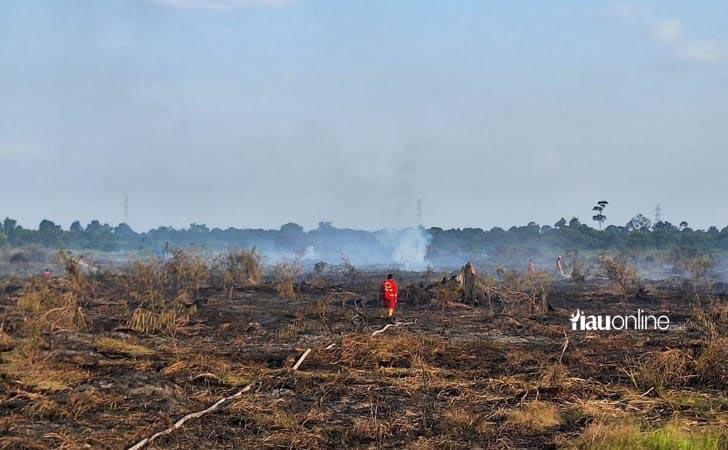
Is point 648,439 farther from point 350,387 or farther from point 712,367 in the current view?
point 350,387

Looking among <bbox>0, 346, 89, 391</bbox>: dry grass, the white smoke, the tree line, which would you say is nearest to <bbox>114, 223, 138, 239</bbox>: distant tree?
the tree line

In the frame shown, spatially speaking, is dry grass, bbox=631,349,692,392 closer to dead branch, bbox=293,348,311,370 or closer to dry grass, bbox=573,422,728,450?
dry grass, bbox=573,422,728,450

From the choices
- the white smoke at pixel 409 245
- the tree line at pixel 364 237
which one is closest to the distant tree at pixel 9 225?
the tree line at pixel 364 237

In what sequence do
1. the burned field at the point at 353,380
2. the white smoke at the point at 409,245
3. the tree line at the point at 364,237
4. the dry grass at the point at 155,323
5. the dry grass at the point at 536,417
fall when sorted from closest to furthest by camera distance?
the burned field at the point at 353,380, the dry grass at the point at 536,417, the dry grass at the point at 155,323, the tree line at the point at 364,237, the white smoke at the point at 409,245

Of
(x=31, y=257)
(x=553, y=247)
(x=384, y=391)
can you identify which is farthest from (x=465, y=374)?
(x=553, y=247)

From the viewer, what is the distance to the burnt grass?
26.8 ft

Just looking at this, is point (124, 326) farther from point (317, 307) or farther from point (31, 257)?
point (31, 257)

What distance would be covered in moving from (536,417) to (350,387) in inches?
106

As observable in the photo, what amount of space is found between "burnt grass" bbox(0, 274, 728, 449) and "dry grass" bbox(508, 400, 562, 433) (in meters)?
0.02

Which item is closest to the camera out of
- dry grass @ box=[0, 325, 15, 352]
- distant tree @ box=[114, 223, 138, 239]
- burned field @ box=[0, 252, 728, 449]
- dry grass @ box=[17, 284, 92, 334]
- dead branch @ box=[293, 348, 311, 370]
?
burned field @ box=[0, 252, 728, 449]

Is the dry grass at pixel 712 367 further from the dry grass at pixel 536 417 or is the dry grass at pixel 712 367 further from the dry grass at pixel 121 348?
the dry grass at pixel 121 348

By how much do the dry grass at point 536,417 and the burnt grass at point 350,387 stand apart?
0.02 m

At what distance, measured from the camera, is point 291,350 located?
1323cm

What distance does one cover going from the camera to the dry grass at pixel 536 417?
8422mm
